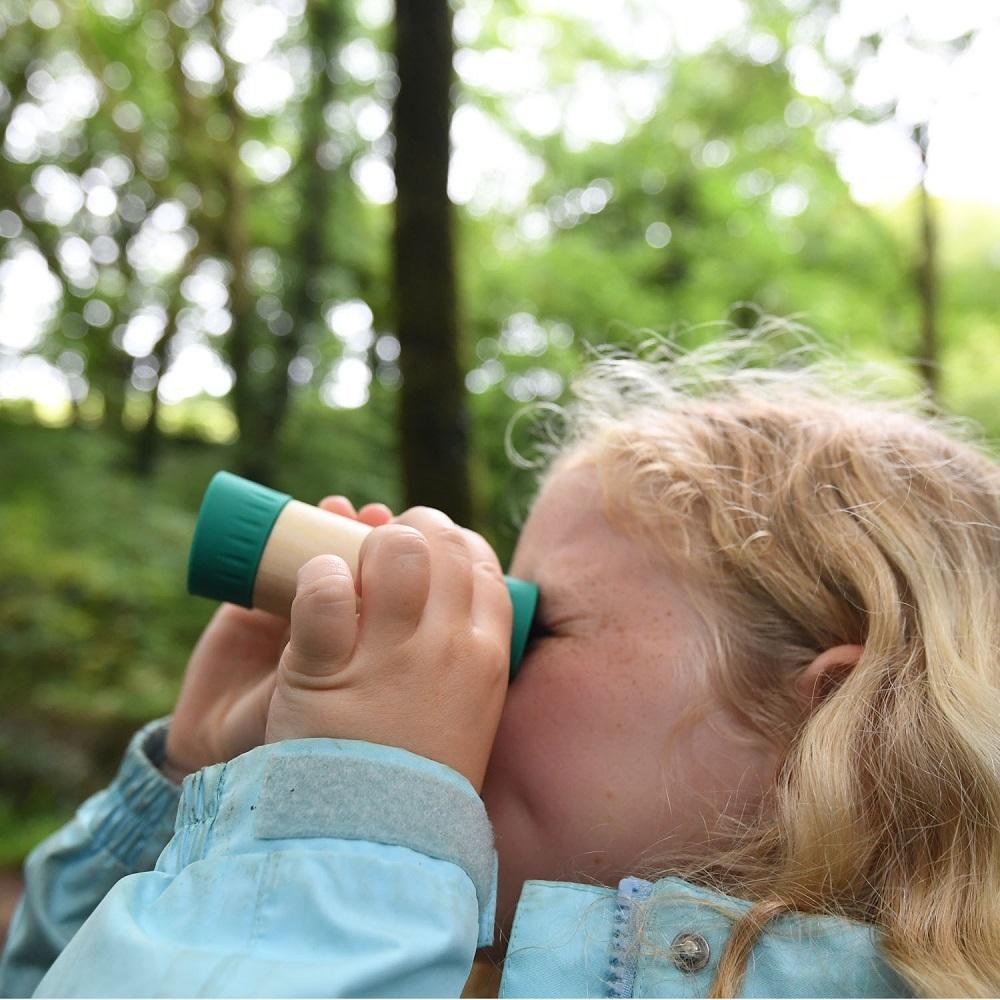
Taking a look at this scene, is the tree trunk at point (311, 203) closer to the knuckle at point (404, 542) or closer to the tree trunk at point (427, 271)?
the tree trunk at point (427, 271)

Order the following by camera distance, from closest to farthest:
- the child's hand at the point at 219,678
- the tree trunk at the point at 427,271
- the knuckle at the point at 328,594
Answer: the knuckle at the point at 328,594 → the child's hand at the point at 219,678 → the tree trunk at the point at 427,271

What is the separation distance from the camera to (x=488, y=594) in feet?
3.69

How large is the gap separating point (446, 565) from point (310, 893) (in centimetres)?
35

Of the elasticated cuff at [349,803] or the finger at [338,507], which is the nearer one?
the elasticated cuff at [349,803]

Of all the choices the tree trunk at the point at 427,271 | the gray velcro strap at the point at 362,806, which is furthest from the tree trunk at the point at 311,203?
the gray velcro strap at the point at 362,806

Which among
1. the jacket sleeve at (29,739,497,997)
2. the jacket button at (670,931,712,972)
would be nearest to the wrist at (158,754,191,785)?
the jacket sleeve at (29,739,497,997)

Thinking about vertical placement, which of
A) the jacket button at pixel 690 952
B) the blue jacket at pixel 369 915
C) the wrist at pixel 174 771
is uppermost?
the blue jacket at pixel 369 915

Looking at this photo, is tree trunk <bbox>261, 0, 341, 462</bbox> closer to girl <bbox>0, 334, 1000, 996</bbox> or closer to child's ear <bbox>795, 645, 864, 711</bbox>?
girl <bbox>0, 334, 1000, 996</bbox>

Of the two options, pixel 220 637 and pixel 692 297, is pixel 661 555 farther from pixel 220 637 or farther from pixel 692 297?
pixel 692 297

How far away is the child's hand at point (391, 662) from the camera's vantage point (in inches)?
37.9

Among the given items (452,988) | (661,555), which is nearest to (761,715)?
(661,555)

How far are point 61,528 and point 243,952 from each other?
506cm

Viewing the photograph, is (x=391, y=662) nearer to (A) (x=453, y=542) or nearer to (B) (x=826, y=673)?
(A) (x=453, y=542)

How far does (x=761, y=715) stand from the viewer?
3.87 ft
